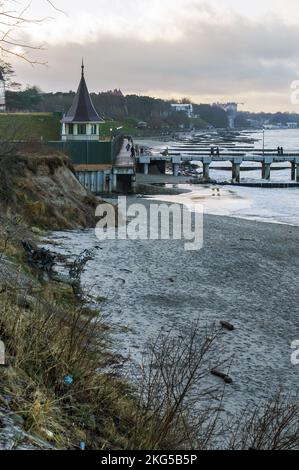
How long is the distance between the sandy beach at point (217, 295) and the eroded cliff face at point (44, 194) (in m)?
1.47

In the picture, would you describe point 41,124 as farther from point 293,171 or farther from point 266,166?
point 293,171

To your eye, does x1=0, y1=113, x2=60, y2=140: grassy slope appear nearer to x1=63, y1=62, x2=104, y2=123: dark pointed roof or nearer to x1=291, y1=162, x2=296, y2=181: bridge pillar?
x1=63, y1=62, x2=104, y2=123: dark pointed roof

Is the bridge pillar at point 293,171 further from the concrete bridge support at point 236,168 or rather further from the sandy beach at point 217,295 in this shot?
the sandy beach at point 217,295

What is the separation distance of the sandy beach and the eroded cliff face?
1.47m

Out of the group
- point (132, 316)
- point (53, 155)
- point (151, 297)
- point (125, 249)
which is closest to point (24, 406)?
point (132, 316)

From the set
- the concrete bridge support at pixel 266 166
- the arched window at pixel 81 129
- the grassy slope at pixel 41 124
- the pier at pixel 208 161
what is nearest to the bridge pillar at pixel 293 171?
the pier at pixel 208 161

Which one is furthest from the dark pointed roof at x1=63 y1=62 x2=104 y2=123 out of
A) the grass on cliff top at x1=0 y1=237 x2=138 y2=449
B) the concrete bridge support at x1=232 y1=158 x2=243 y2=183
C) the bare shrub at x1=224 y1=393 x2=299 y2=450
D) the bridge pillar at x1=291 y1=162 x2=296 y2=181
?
the bare shrub at x1=224 y1=393 x2=299 y2=450

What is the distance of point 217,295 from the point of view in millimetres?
13539

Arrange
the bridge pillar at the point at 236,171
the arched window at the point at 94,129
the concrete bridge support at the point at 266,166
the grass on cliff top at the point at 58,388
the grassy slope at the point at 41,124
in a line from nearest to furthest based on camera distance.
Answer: the grass on cliff top at the point at 58,388 → the grassy slope at the point at 41,124 → the arched window at the point at 94,129 → the bridge pillar at the point at 236,171 → the concrete bridge support at the point at 266,166

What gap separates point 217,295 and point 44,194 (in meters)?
10.6

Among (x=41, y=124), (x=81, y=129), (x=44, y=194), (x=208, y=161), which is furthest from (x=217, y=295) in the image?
(x=208, y=161)

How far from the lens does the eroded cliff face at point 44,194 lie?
20031mm

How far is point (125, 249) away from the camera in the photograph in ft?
58.9

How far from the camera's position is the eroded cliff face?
20031mm
